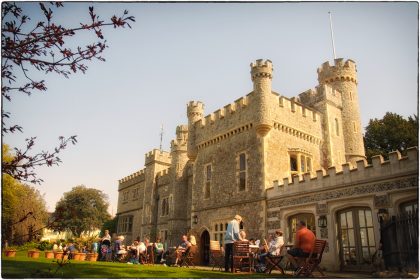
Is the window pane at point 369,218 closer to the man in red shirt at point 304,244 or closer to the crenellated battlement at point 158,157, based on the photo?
the man in red shirt at point 304,244

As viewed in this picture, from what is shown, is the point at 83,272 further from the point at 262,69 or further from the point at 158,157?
the point at 158,157

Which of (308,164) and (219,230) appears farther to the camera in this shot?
(308,164)

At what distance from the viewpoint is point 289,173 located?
17766 mm

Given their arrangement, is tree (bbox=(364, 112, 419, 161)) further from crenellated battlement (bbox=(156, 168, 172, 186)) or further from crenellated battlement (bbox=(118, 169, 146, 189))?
crenellated battlement (bbox=(118, 169, 146, 189))

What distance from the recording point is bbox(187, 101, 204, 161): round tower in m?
22.1

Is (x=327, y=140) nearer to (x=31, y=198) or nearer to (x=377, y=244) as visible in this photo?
(x=377, y=244)

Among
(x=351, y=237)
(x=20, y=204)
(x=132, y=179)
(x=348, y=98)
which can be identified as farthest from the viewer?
(x=132, y=179)

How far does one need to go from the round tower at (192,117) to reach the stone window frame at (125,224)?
15623 millimetres

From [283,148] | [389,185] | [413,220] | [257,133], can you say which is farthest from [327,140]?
[413,220]

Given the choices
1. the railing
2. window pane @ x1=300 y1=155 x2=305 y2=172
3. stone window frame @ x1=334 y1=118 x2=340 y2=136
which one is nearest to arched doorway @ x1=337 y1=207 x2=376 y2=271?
the railing

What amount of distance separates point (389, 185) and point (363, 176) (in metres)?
1.06

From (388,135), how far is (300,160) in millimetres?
15202

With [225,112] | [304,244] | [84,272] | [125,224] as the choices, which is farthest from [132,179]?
[304,244]

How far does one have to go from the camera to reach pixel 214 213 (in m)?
18.9
